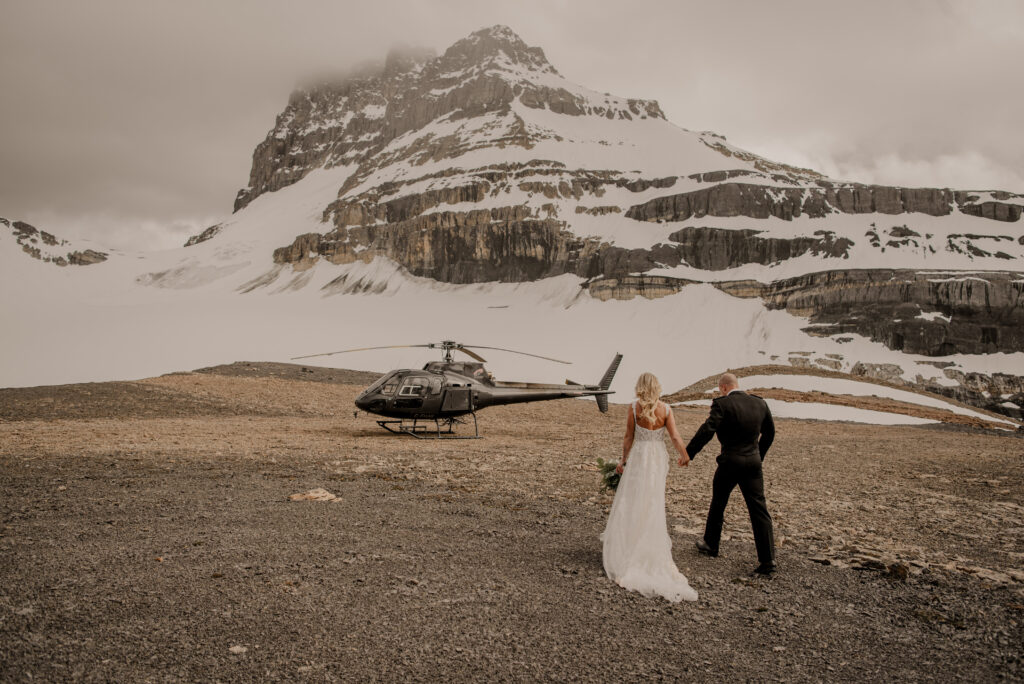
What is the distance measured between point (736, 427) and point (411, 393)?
10551 millimetres

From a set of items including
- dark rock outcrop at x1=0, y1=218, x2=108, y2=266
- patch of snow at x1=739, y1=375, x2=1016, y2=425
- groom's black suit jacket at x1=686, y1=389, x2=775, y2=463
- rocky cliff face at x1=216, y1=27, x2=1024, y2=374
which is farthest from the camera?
dark rock outcrop at x1=0, y1=218, x2=108, y2=266

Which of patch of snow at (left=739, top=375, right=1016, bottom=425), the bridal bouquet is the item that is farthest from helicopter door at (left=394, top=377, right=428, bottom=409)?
patch of snow at (left=739, top=375, right=1016, bottom=425)

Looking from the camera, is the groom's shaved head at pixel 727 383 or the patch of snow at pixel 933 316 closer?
the groom's shaved head at pixel 727 383

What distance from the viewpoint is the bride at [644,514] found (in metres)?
5.38

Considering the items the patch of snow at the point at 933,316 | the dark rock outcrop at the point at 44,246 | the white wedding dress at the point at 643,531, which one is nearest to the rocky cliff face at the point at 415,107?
the dark rock outcrop at the point at 44,246

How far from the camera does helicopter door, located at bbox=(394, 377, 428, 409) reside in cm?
1526

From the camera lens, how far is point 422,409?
15.6 metres

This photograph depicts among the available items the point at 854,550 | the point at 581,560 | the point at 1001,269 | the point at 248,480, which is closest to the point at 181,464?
the point at 248,480

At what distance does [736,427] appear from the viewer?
6055 mm

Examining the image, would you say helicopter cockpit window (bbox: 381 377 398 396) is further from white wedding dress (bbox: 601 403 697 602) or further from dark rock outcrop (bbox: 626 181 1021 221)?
dark rock outcrop (bbox: 626 181 1021 221)

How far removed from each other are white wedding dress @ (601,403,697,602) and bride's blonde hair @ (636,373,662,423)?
0.35 feet

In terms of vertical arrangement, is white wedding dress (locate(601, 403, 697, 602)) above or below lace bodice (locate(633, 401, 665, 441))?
below

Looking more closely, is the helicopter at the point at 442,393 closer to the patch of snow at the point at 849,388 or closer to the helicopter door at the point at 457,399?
the helicopter door at the point at 457,399

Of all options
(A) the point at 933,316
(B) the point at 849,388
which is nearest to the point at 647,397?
(B) the point at 849,388
